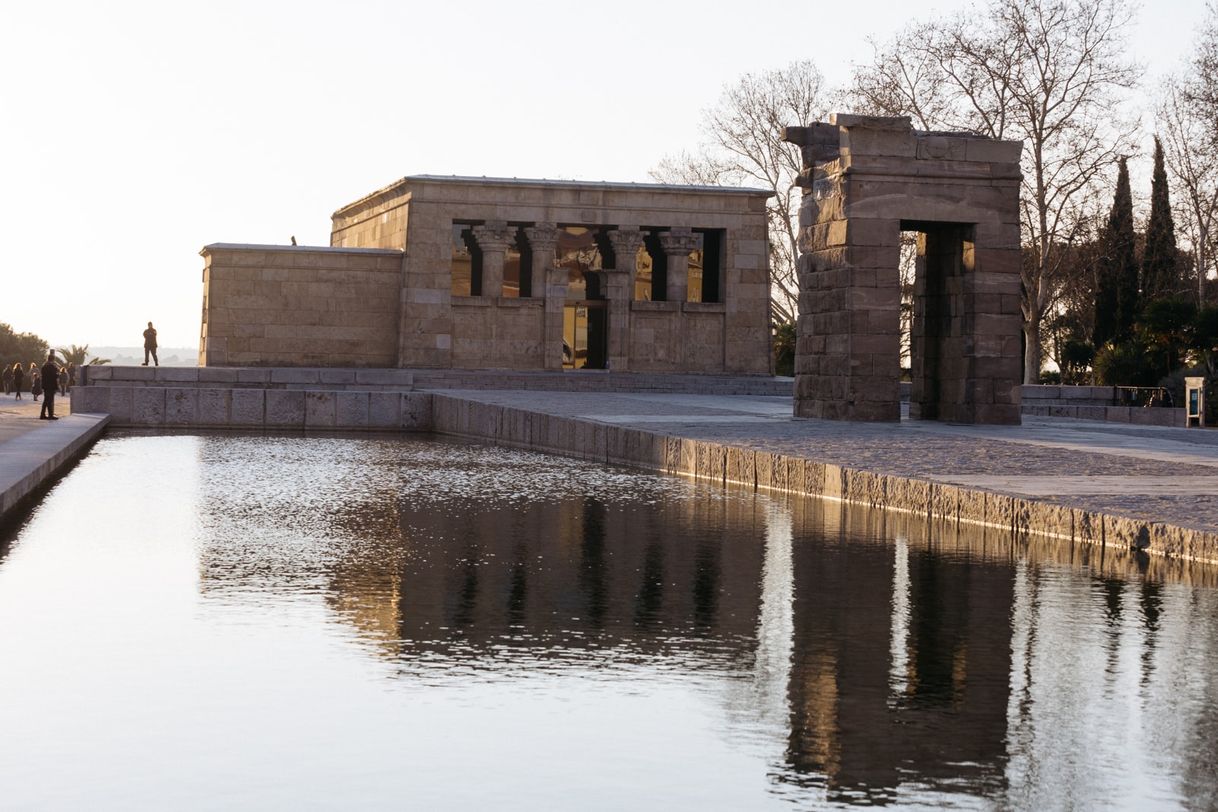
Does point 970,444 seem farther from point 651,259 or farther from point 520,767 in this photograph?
point 651,259

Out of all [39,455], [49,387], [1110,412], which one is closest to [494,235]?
[1110,412]

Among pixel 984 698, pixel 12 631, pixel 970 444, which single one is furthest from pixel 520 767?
pixel 970 444

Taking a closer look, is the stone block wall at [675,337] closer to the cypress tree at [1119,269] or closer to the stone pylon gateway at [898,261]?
the cypress tree at [1119,269]

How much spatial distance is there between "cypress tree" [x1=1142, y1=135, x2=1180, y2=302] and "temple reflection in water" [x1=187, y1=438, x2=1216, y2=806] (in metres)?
48.3

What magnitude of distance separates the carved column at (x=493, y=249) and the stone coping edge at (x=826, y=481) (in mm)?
18596

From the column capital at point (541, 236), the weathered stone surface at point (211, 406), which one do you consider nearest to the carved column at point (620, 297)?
the column capital at point (541, 236)

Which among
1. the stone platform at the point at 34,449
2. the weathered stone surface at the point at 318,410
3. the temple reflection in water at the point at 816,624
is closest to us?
the temple reflection in water at the point at 816,624

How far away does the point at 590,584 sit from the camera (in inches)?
420

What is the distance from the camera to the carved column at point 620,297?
4922 cm

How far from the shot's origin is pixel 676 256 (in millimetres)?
50188

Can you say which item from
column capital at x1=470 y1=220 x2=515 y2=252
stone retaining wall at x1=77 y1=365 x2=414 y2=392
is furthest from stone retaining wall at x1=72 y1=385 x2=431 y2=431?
column capital at x1=470 y1=220 x2=515 y2=252

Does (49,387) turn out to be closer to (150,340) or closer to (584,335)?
(150,340)

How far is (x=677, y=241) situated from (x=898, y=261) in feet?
77.8

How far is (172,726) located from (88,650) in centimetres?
188
